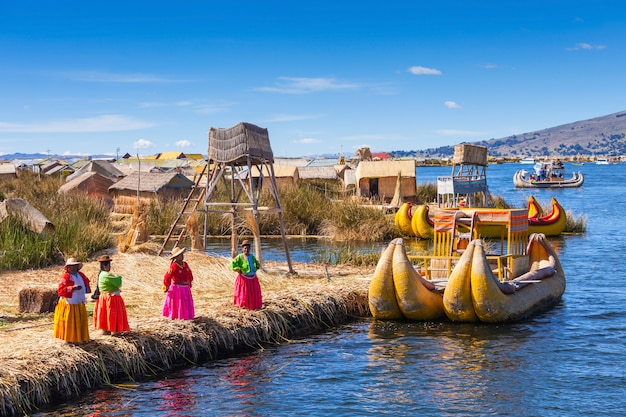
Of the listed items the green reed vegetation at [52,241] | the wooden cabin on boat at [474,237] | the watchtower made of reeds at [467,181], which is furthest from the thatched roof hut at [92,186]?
the wooden cabin on boat at [474,237]

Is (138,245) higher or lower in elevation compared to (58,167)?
lower

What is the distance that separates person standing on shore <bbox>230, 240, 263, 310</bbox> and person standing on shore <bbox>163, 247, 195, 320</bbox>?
115cm

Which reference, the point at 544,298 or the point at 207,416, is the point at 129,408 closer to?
the point at 207,416

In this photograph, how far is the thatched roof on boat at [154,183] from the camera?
3519cm

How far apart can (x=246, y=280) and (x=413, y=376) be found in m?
3.12

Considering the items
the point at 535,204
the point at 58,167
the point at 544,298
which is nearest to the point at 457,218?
the point at 544,298

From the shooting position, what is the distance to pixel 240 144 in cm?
1681

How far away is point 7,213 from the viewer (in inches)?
766

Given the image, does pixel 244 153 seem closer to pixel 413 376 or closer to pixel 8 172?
pixel 413 376

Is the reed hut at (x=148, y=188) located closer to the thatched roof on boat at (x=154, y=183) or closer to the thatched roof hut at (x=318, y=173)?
the thatched roof on boat at (x=154, y=183)

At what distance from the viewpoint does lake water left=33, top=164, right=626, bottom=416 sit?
33.4 ft

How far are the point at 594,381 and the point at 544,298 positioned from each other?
4.51 meters

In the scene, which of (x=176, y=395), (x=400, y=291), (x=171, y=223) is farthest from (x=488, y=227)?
(x=176, y=395)

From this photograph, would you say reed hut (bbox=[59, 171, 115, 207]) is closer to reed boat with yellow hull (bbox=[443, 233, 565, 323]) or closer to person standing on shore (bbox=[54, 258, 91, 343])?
reed boat with yellow hull (bbox=[443, 233, 565, 323])
